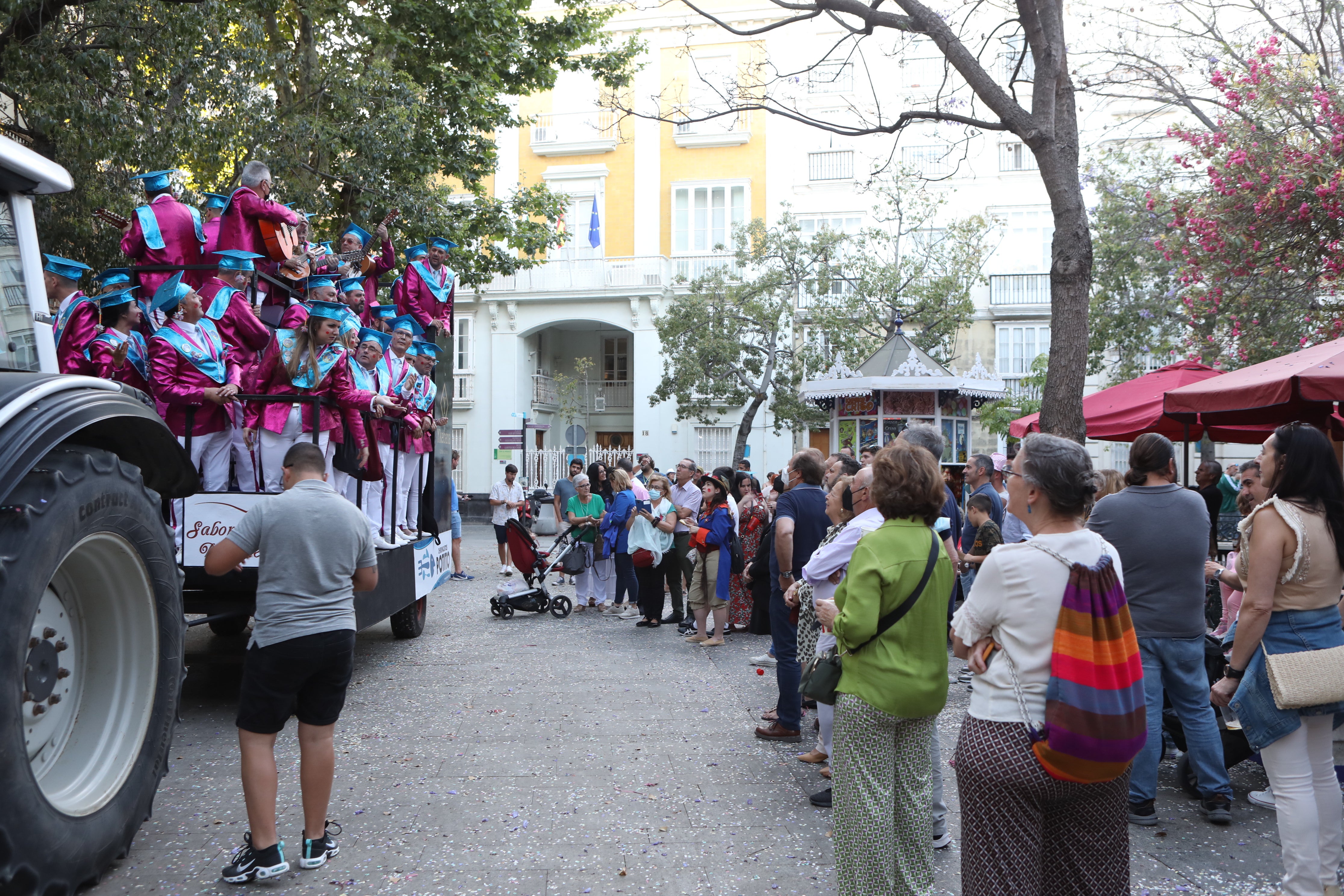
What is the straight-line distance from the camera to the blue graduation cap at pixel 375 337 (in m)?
8.16

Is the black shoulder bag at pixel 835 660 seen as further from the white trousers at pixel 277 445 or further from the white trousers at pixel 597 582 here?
the white trousers at pixel 597 582

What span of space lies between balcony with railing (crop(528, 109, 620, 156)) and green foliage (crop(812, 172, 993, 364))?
31.4 feet

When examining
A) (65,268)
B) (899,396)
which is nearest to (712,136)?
(899,396)

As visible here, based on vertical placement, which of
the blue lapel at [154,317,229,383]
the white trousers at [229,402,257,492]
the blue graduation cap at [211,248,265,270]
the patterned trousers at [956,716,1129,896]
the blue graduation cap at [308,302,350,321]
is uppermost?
the blue graduation cap at [211,248,265,270]

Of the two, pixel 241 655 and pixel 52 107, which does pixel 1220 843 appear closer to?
pixel 241 655

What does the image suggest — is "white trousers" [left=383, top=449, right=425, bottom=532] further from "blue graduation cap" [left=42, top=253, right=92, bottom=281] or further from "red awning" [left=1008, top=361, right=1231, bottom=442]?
"red awning" [left=1008, top=361, right=1231, bottom=442]

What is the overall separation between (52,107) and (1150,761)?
38.8ft

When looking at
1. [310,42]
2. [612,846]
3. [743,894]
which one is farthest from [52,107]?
[743,894]

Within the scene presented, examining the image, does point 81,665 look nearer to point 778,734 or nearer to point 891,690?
point 891,690

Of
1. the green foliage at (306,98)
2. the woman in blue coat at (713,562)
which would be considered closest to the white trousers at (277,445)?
the woman in blue coat at (713,562)

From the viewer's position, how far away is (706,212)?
1264 inches

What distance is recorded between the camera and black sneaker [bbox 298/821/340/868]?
4.28 m

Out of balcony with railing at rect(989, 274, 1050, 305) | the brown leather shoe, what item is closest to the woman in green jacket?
the brown leather shoe

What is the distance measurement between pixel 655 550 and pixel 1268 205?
26.2 ft
